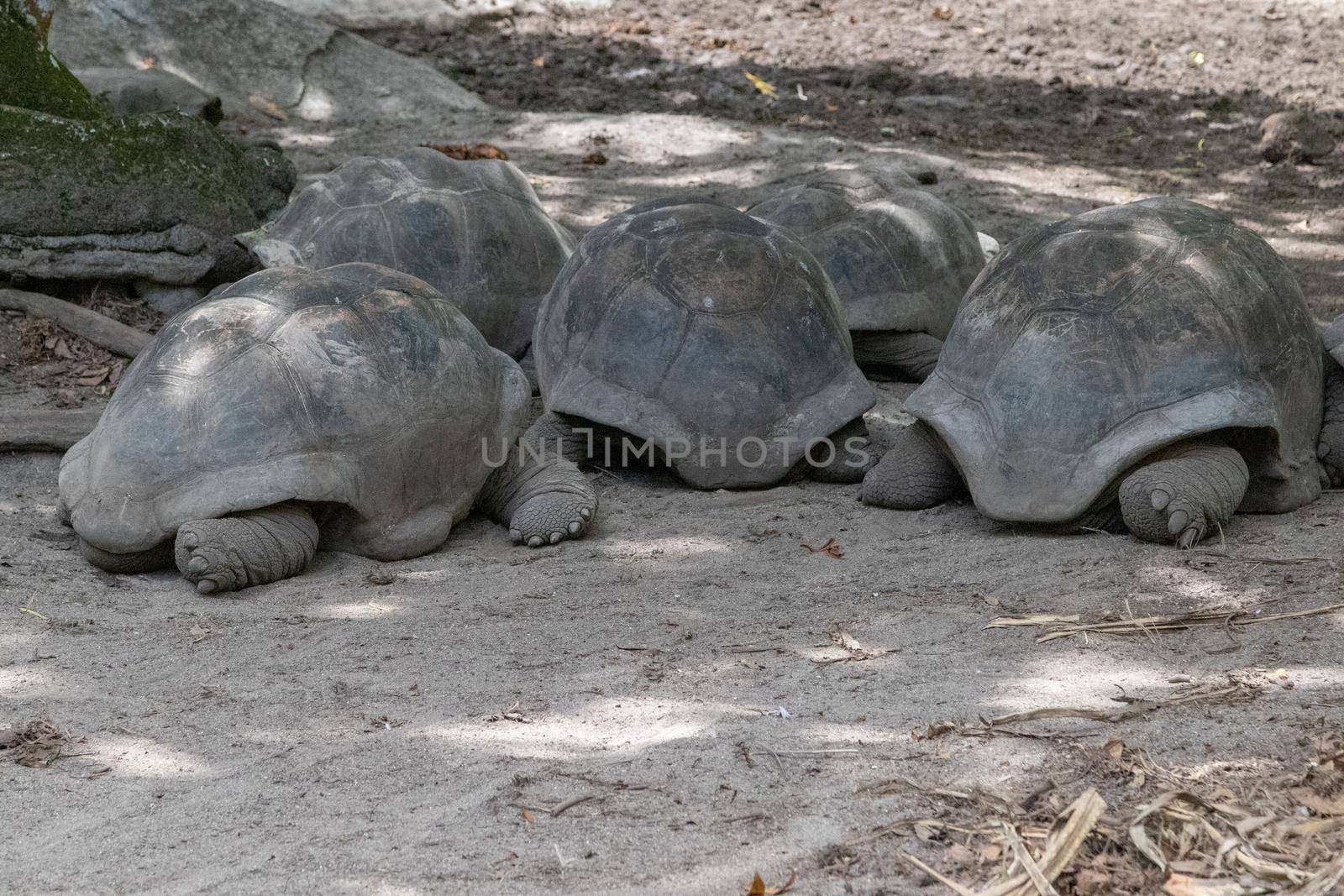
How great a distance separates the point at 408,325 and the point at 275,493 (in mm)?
687

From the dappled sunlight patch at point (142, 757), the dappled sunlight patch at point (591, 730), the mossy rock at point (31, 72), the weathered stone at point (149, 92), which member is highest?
the mossy rock at point (31, 72)

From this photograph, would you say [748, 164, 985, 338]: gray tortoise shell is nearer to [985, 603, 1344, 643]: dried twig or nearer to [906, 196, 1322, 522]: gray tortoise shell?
[906, 196, 1322, 522]: gray tortoise shell

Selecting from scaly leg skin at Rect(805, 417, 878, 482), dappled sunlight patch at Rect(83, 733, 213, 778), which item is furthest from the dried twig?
dappled sunlight patch at Rect(83, 733, 213, 778)

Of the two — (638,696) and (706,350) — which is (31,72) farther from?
(638,696)

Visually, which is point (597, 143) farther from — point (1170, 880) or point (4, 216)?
point (1170, 880)

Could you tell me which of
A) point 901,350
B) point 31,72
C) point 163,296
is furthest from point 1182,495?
point 31,72

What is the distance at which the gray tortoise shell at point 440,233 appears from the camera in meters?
5.67

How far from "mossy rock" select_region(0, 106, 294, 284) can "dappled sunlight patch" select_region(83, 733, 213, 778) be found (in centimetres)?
350

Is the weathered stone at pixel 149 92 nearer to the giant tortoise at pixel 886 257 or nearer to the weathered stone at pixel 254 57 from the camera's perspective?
the weathered stone at pixel 254 57

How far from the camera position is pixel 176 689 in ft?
10.5

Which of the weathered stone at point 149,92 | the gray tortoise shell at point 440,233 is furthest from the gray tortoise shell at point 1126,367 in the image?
the weathered stone at point 149,92

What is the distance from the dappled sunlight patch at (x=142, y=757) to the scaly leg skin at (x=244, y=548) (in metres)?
0.89

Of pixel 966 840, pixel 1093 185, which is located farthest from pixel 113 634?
pixel 1093 185

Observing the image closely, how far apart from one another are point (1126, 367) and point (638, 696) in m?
1.89
